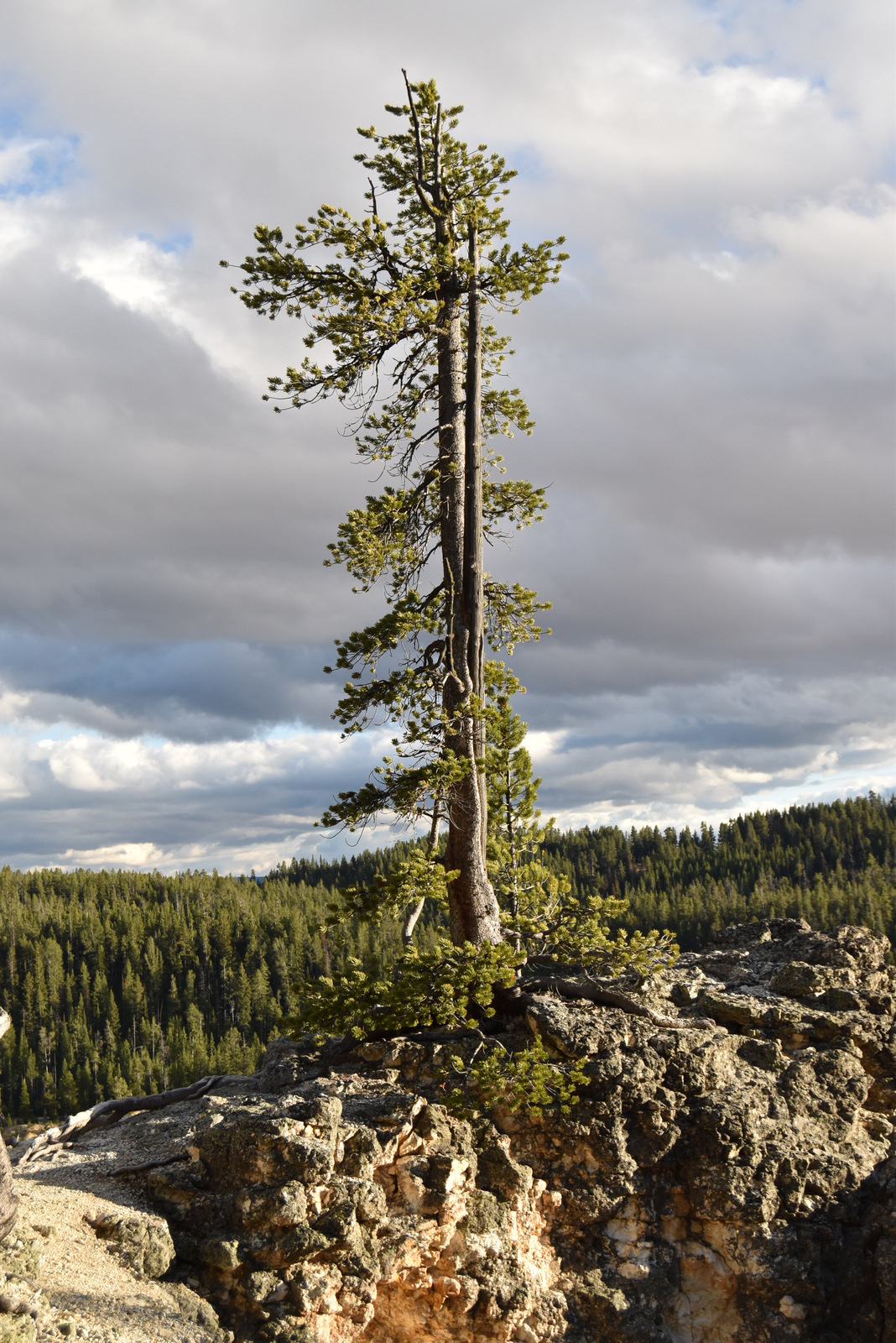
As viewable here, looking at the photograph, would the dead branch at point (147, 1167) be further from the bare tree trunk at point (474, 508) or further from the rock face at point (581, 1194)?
the bare tree trunk at point (474, 508)

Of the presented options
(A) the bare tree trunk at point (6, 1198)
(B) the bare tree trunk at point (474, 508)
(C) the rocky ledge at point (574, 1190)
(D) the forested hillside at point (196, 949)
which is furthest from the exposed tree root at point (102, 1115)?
(D) the forested hillside at point (196, 949)

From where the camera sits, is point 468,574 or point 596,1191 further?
point 468,574

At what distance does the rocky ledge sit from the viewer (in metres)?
9.88

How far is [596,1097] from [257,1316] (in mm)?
4663

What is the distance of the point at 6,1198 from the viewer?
8391 millimetres

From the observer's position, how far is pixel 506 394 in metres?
16.4

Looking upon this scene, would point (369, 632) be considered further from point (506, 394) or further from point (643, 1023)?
point (643, 1023)

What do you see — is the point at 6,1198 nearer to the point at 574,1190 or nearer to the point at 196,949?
the point at 574,1190

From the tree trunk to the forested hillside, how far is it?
101m

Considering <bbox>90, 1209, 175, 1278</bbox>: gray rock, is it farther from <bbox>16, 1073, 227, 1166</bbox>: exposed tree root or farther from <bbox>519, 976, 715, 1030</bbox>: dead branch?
<bbox>519, 976, 715, 1030</bbox>: dead branch

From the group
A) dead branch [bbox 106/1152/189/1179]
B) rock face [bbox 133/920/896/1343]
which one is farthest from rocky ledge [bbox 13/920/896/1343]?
dead branch [bbox 106/1152/189/1179]

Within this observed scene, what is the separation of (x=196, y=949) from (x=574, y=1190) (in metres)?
167

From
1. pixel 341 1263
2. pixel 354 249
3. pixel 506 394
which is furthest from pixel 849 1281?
pixel 354 249

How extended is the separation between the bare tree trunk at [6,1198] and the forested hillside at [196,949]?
10465cm
